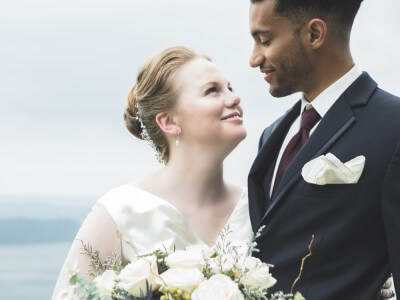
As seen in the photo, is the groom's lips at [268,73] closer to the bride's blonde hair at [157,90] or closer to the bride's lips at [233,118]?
the bride's lips at [233,118]

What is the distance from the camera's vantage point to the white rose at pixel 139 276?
10.4 ft

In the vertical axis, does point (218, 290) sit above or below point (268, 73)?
below

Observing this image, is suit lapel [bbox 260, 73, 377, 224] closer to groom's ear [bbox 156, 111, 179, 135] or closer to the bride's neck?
the bride's neck

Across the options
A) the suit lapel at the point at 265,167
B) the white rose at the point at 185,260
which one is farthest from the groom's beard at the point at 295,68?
the white rose at the point at 185,260

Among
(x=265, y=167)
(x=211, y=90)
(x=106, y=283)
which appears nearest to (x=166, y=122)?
(x=211, y=90)

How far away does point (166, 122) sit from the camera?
16.8ft

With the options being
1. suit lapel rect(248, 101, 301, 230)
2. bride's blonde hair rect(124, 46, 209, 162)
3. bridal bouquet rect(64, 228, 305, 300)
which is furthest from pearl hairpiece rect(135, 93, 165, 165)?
bridal bouquet rect(64, 228, 305, 300)

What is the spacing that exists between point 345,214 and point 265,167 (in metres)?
0.71

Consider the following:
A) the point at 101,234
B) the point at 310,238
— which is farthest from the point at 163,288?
the point at 101,234

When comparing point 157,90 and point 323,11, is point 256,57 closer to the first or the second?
point 323,11

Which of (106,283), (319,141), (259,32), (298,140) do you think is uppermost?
(259,32)

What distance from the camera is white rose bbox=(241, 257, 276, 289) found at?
10.5 feet

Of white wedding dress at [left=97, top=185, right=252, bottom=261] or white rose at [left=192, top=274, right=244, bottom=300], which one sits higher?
white wedding dress at [left=97, top=185, right=252, bottom=261]

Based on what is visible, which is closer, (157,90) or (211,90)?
(211,90)
